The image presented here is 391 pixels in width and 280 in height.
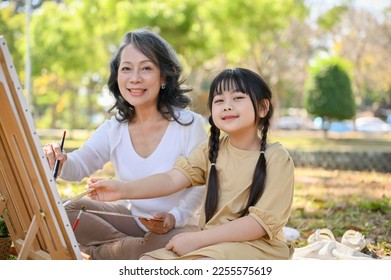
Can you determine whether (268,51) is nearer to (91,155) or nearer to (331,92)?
(331,92)

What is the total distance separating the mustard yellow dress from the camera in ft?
6.82

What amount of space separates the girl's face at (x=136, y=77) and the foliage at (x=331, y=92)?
A: 10204 mm

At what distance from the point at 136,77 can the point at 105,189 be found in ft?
1.88

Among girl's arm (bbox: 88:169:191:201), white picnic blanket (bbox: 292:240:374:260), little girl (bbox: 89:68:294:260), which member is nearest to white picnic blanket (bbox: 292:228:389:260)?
white picnic blanket (bbox: 292:240:374:260)

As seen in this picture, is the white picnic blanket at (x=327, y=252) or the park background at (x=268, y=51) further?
the park background at (x=268, y=51)

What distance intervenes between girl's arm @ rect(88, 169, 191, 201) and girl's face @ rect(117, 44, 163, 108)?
1.29ft

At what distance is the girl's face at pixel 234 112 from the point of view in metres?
2.20

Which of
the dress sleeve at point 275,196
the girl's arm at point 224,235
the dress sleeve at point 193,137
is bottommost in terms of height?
the girl's arm at point 224,235

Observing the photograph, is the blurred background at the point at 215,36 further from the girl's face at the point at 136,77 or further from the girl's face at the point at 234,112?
the girl's face at the point at 234,112

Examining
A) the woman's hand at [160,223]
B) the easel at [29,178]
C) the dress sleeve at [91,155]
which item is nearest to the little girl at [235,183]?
the woman's hand at [160,223]

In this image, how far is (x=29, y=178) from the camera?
1.89 meters
